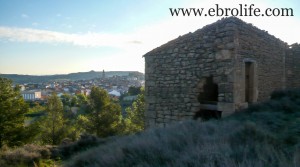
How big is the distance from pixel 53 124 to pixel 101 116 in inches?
185

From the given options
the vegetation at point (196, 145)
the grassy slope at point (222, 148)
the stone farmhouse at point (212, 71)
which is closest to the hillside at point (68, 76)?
the vegetation at point (196, 145)

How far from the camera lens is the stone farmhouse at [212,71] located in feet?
23.8

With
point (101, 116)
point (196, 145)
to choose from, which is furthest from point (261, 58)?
point (101, 116)

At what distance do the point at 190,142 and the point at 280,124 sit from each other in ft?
8.29

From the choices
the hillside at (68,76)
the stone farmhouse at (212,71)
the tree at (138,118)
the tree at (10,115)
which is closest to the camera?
the stone farmhouse at (212,71)

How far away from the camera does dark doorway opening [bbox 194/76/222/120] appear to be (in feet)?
26.1

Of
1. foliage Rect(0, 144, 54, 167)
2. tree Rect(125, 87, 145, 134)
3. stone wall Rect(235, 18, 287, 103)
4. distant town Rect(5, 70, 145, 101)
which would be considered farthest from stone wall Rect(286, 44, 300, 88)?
distant town Rect(5, 70, 145, 101)

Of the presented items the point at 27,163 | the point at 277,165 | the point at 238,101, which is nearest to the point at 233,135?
the point at 277,165

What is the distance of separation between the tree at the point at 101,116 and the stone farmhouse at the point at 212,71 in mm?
11487

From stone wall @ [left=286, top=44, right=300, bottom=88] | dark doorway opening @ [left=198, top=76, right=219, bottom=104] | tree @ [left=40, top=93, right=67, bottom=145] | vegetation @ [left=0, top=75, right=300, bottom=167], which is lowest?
tree @ [left=40, top=93, right=67, bottom=145]

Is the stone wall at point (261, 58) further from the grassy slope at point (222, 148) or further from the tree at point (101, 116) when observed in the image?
the tree at point (101, 116)

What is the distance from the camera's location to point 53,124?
21328 millimetres

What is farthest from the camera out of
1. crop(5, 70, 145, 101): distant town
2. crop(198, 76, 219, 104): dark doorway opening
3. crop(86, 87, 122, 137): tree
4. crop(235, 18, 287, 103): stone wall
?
crop(5, 70, 145, 101): distant town

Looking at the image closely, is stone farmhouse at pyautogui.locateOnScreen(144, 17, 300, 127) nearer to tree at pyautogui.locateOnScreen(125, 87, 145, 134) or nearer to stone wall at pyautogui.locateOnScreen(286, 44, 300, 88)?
stone wall at pyautogui.locateOnScreen(286, 44, 300, 88)
